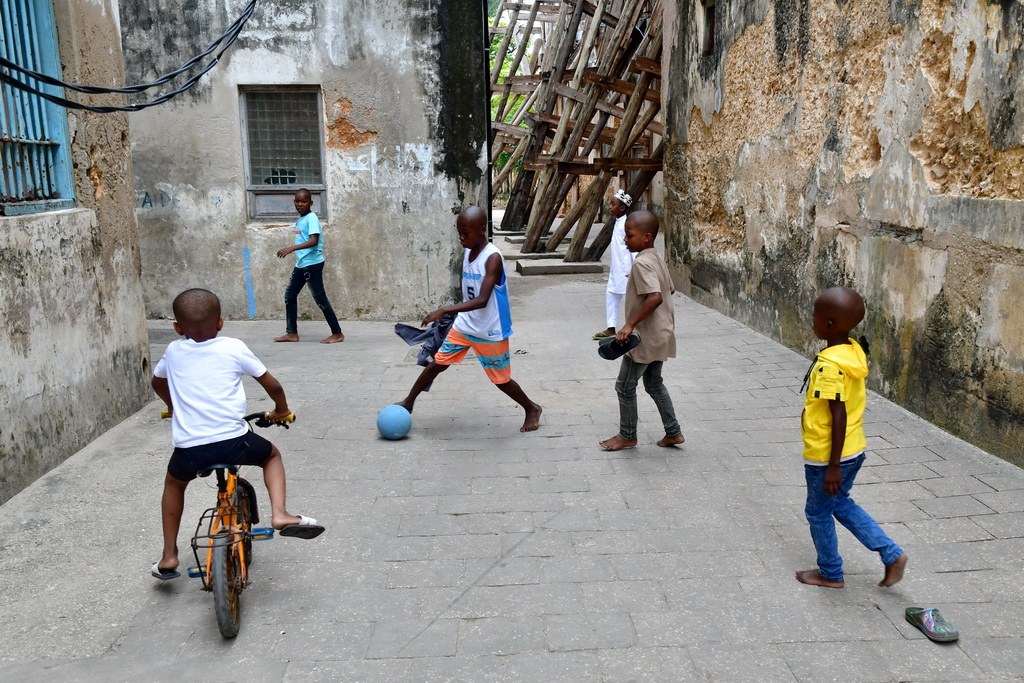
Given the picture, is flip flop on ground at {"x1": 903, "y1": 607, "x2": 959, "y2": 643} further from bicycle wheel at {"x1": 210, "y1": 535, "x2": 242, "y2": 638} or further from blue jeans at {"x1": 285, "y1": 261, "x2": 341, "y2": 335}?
blue jeans at {"x1": 285, "y1": 261, "x2": 341, "y2": 335}

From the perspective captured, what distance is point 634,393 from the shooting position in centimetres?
553

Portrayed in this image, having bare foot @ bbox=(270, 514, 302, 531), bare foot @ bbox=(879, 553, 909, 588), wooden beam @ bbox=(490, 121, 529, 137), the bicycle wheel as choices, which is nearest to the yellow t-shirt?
bare foot @ bbox=(879, 553, 909, 588)

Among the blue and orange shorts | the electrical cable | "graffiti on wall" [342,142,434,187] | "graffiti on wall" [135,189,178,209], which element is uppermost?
the electrical cable

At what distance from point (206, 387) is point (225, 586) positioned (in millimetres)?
768

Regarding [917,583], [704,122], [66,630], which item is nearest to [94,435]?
[66,630]

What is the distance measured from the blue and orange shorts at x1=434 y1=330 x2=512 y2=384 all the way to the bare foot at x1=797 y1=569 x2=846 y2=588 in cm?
255

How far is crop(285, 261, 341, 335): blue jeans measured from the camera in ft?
29.7

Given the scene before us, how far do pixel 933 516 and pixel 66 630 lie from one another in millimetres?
4034

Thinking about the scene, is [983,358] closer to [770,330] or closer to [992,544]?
[992,544]

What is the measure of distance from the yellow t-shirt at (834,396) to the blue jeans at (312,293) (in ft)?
20.6

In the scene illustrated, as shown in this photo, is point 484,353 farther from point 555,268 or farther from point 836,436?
point 555,268

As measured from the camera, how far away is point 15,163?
532cm

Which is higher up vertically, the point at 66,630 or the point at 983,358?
the point at 983,358

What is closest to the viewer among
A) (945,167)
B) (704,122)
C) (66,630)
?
(66,630)
